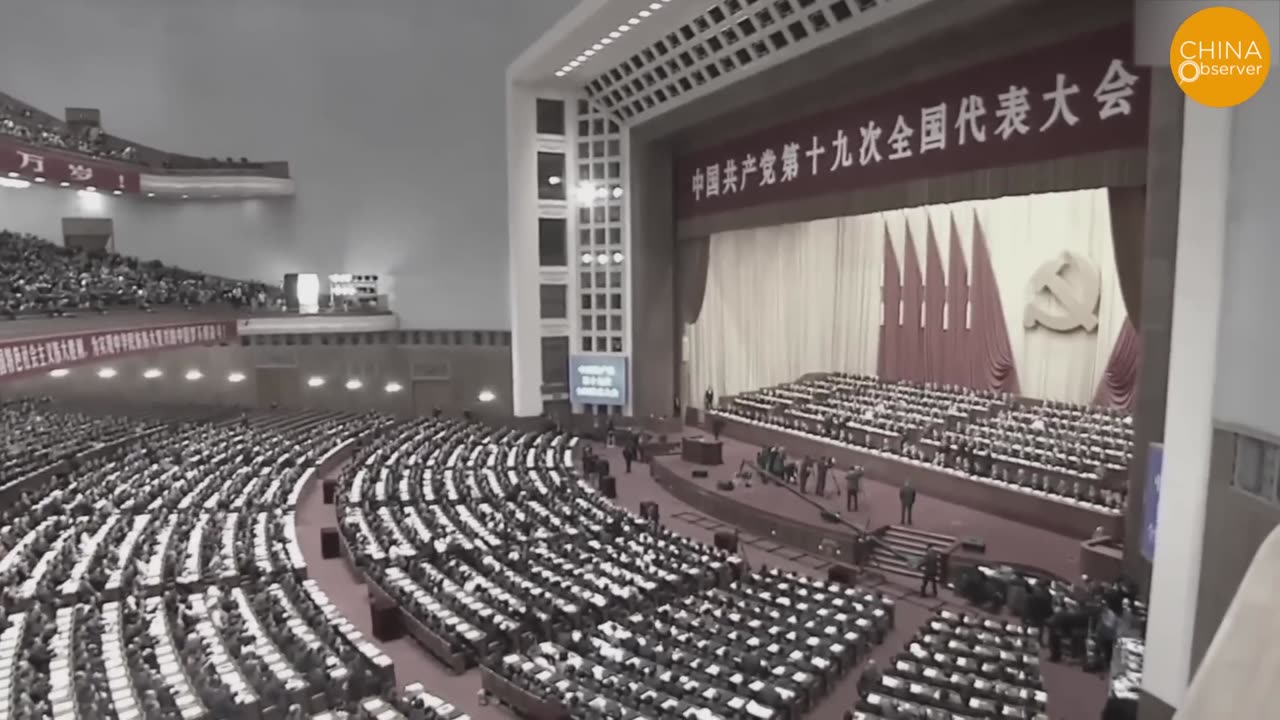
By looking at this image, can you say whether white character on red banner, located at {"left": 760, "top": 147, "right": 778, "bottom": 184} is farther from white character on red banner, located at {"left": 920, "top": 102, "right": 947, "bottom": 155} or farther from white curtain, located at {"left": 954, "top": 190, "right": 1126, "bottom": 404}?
white curtain, located at {"left": 954, "top": 190, "right": 1126, "bottom": 404}

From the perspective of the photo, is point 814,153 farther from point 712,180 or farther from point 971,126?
point 712,180

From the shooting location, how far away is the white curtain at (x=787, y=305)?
21.4 m

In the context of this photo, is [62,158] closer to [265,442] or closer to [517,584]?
[265,442]

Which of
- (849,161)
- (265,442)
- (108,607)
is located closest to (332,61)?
(265,442)

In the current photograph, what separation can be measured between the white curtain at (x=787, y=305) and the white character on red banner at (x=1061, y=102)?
1067cm

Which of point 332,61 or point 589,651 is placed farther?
point 332,61

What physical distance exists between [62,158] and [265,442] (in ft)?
27.5

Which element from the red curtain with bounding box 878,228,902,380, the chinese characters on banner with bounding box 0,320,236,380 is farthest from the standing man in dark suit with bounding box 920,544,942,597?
the chinese characters on banner with bounding box 0,320,236,380

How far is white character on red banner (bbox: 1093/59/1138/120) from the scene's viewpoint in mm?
9336

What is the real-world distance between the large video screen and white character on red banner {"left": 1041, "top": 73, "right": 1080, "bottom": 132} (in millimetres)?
12208

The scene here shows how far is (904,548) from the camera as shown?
10992 millimetres

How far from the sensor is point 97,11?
906 inches

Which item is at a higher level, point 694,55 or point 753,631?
point 694,55

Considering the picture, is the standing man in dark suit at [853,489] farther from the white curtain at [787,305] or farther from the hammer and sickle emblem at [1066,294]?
the white curtain at [787,305]
